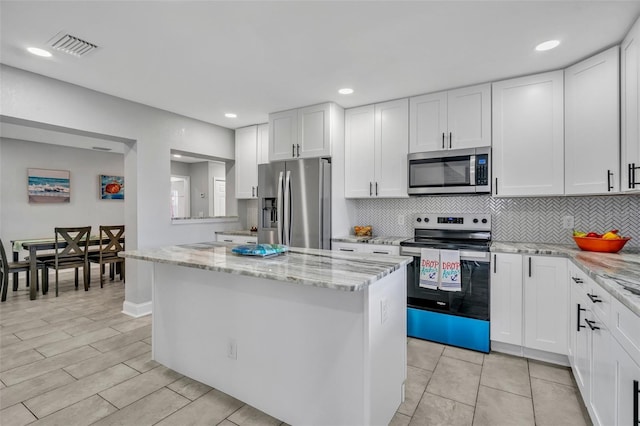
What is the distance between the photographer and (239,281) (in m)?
2.01

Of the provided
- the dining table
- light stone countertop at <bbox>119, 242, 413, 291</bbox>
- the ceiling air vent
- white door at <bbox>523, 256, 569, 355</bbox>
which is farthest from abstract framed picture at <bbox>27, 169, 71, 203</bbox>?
white door at <bbox>523, 256, 569, 355</bbox>

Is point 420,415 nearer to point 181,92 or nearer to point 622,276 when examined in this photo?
point 622,276

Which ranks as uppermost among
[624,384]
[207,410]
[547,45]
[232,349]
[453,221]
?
[547,45]

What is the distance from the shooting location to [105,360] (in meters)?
2.62

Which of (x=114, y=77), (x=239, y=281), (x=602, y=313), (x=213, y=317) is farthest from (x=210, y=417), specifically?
(x=114, y=77)

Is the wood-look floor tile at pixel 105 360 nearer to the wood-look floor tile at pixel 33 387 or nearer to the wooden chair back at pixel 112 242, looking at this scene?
the wood-look floor tile at pixel 33 387

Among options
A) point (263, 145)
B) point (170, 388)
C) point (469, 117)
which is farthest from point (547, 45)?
point (170, 388)

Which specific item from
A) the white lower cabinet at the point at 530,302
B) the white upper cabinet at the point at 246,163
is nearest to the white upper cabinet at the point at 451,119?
the white lower cabinet at the point at 530,302

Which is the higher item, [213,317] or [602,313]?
[602,313]

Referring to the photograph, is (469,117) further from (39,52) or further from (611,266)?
(39,52)

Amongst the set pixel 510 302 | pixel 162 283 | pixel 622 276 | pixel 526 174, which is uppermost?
pixel 526 174

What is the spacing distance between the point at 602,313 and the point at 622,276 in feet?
0.71

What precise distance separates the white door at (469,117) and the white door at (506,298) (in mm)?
1114

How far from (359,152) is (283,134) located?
97cm
